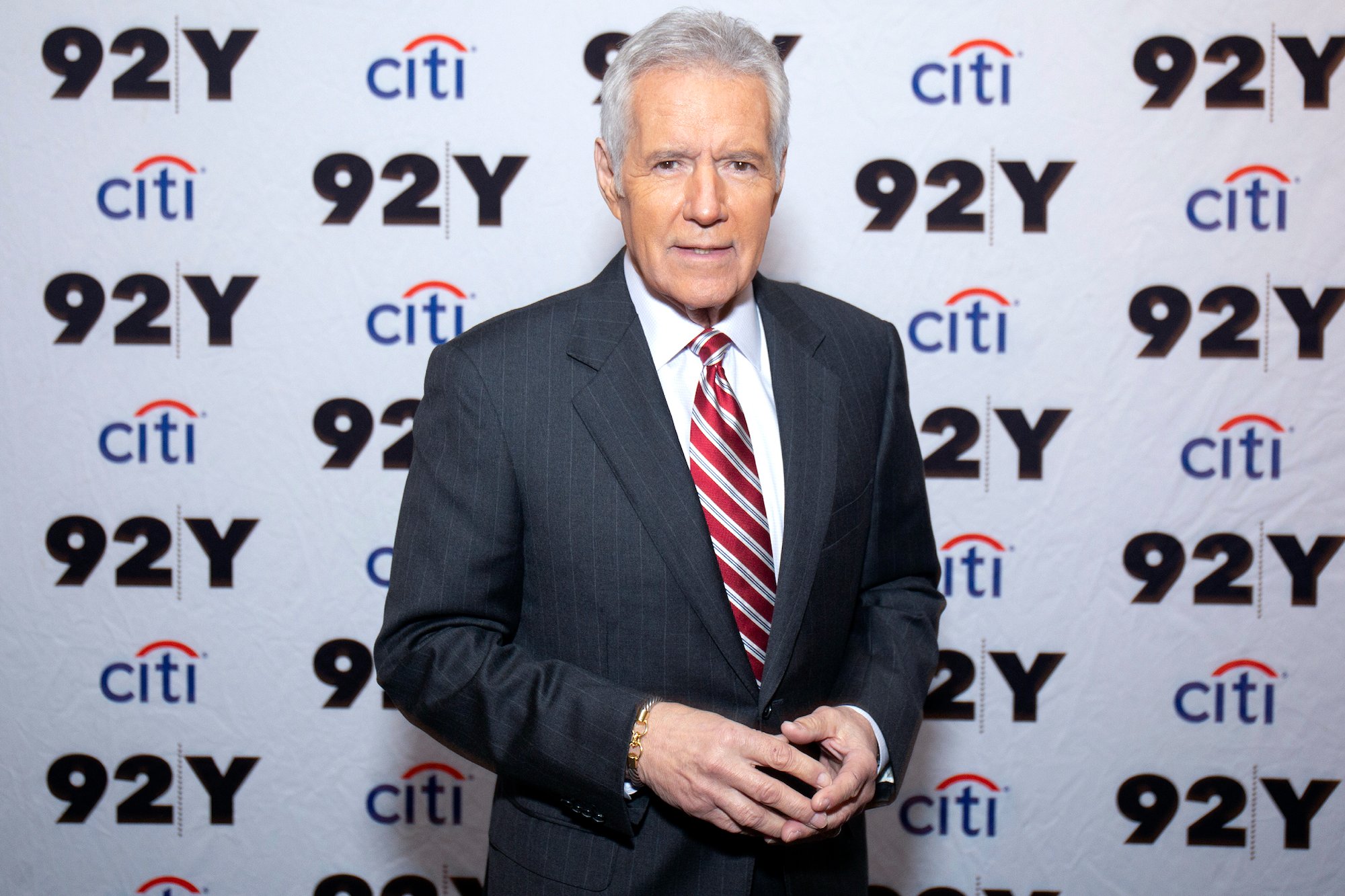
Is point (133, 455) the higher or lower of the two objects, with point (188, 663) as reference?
higher

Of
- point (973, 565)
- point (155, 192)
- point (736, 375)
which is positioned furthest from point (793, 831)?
point (155, 192)

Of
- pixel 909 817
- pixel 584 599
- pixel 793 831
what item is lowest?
pixel 909 817

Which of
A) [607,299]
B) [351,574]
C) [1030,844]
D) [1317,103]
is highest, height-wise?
[1317,103]

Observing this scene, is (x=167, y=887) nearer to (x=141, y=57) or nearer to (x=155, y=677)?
(x=155, y=677)

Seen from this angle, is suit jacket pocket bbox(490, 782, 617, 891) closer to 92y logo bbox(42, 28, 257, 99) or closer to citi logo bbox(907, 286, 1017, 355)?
citi logo bbox(907, 286, 1017, 355)

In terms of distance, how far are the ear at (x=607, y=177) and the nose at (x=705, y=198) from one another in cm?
12

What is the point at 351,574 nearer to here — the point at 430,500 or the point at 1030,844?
the point at 430,500

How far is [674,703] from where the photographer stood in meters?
1.09

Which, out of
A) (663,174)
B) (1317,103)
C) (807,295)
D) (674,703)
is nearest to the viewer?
(674,703)

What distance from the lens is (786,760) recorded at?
3.45ft

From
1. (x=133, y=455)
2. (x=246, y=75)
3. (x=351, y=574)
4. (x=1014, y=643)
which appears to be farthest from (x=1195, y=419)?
(x=133, y=455)

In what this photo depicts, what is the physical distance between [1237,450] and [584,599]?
1393 mm

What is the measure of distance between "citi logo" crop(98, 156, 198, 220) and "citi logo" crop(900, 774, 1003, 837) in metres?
1.77

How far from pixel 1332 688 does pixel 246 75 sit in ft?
7.64
